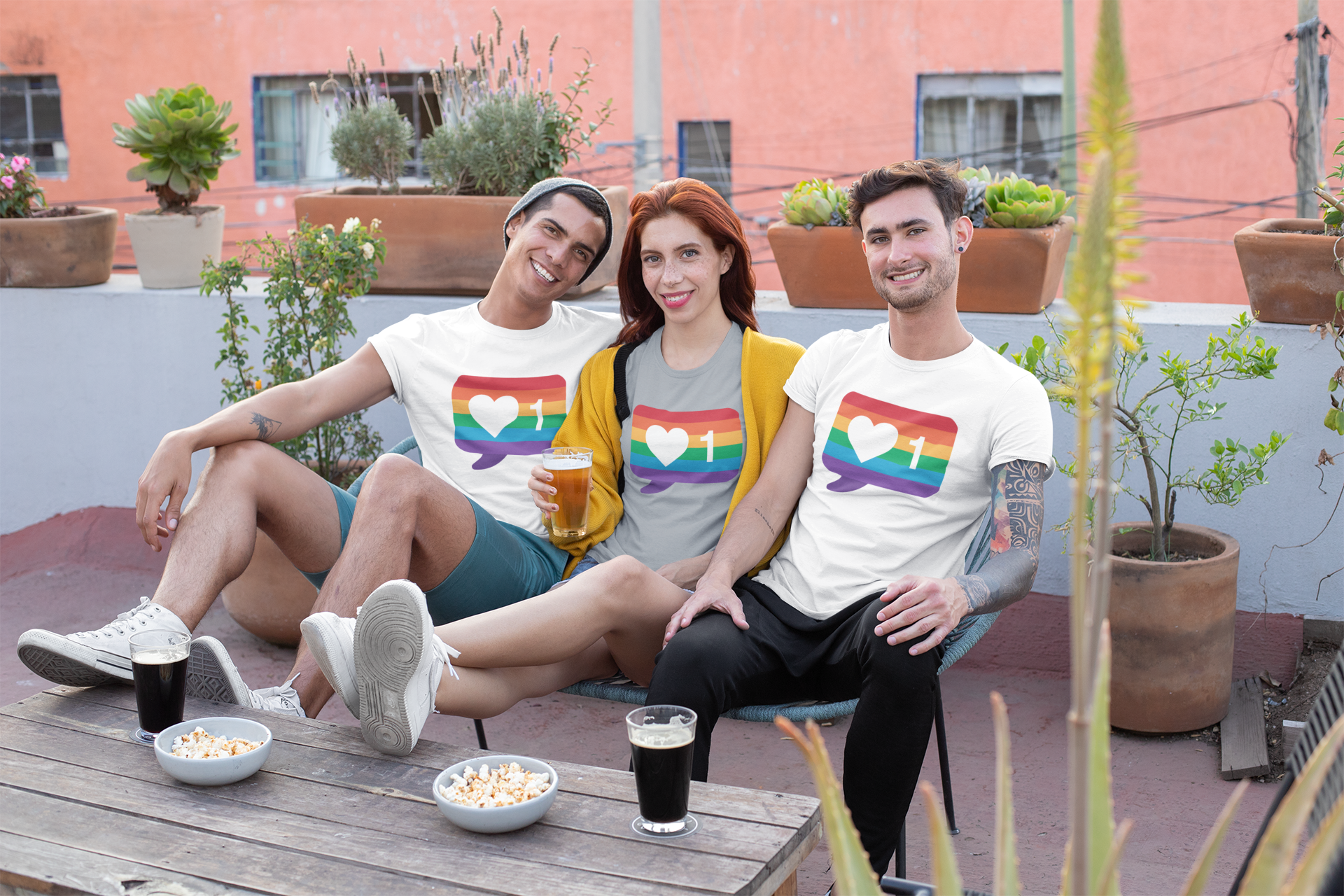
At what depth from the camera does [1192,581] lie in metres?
2.64

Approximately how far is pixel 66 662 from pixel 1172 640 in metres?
2.31

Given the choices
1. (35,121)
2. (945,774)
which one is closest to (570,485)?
(945,774)

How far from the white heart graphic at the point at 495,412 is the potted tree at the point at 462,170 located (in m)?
1.11

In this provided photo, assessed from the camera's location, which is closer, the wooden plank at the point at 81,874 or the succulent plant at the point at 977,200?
the wooden plank at the point at 81,874

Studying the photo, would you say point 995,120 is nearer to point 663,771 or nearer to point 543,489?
point 543,489

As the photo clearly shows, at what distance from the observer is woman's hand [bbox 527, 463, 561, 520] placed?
2270 mm

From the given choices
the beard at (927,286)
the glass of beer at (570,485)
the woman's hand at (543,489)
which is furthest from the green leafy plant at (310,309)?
the beard at (927,286)

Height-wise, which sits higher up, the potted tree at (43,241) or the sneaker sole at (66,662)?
the potted tree at (43,241)

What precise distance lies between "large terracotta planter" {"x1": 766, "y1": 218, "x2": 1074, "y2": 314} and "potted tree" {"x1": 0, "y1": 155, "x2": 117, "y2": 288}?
8.07ft

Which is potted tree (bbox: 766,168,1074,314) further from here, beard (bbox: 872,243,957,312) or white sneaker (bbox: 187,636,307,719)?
white sneaker (bbox: 187,636,307,719)

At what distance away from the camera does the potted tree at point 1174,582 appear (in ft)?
8.55

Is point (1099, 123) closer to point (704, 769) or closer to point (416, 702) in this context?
point (416, 702)

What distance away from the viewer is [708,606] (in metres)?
2.06

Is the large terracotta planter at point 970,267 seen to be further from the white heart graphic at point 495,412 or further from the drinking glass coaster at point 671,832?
the drinking glass coaster at point 671,832
